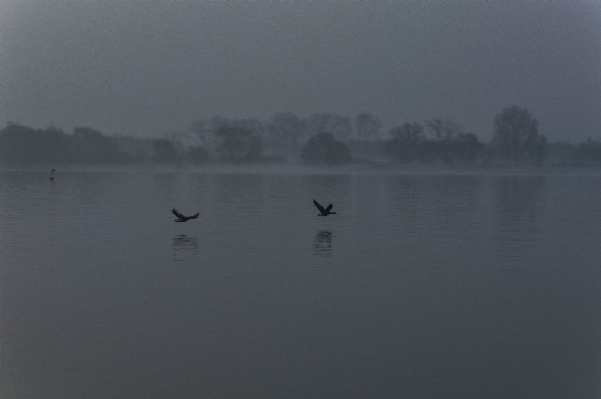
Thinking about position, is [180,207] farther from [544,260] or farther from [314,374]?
[314,374]

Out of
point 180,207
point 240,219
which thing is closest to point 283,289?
point 240,219

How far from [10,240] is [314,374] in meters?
16.8

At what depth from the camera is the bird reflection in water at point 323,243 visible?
72.6 feet

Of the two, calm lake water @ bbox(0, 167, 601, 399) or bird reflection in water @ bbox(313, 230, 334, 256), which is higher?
bird reflection in water @ bbox(313, 230, 334, 256)

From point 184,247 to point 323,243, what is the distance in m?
4.67

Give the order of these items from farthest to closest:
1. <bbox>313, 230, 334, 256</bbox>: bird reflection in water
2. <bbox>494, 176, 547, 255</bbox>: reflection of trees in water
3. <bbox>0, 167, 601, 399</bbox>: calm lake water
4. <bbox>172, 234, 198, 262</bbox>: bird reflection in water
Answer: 1. <bbox>494, 176, 547, 255</bbox>: reflection of trees in water
2. <bbox>313, 230, 334, 256</bbox>: bird reflection in water
3. <bbox>172, 234, 198, 262</bbox>: bird reflection in water
4. <bbox>0, 167, 601, 399</bbox>: calm lake water

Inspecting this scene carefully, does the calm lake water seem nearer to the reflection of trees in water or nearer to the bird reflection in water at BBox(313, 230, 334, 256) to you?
the bird reflection in water at BBox(313, 230, 334, 256)

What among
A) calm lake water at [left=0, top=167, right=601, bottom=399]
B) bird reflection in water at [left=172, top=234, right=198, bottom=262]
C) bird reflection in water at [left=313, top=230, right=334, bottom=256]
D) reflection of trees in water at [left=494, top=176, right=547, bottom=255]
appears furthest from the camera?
reflection of trees in water at [left=494, top=176, right=547, bottom=255]

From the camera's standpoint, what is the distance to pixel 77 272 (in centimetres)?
1856

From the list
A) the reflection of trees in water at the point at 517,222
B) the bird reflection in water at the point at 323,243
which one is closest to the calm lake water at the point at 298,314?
the bird reflection in water at the point at 323,243

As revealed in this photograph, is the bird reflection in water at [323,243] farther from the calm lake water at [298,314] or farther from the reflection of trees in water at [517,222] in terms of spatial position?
the reflection of trees in water at [517,222]

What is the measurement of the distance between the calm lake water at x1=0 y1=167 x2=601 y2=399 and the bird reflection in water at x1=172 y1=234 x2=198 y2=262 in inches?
4.5

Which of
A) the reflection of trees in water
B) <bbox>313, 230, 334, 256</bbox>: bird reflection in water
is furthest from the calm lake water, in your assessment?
the reflection of trees in water

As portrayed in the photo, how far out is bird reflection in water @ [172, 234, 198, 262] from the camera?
21.2m
